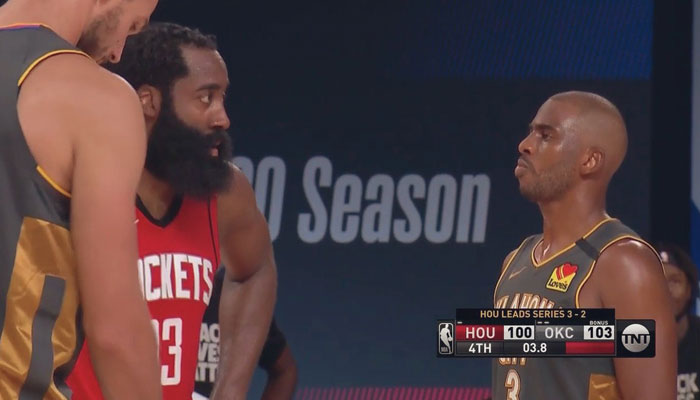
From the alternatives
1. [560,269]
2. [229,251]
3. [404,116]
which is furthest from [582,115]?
[404,116]

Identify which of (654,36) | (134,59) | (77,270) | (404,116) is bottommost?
(77,270)

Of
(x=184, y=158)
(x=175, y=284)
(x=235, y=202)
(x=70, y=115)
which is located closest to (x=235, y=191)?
(x=235, y=202)

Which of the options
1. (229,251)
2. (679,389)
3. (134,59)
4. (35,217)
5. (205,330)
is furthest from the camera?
(679,389)

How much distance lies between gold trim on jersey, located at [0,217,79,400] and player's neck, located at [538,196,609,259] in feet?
6.06

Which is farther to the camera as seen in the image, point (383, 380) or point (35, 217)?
point (383, 380)

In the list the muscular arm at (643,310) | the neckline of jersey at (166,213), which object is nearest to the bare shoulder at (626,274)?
the muscular arm at (643,310)

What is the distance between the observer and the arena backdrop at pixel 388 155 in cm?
497

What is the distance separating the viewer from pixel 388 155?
5.00 m

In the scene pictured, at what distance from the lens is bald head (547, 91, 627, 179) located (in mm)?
3385

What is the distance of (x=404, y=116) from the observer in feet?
16.4

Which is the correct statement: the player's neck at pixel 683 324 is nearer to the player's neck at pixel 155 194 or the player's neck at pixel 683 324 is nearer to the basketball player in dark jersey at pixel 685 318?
the basketball player in dark jersey at pixel 685 318

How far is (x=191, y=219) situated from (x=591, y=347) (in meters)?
1.02

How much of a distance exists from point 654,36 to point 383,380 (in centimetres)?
172

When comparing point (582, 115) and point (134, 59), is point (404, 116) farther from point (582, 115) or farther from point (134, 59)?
point (134, 59)
